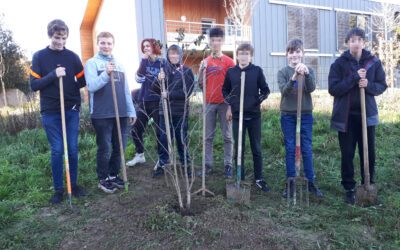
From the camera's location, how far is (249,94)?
4078mm

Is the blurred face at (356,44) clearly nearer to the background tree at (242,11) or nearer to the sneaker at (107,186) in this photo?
the sneaker at (107,186)

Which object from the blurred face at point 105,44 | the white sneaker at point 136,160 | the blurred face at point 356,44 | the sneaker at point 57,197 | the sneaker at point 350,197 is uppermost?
the blurred face at point 105,44

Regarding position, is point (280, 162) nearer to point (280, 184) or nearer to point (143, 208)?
point (280, 184)

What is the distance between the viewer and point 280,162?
541 cm

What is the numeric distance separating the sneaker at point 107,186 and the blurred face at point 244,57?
81.7 inches

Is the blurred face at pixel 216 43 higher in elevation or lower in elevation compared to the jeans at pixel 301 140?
higher

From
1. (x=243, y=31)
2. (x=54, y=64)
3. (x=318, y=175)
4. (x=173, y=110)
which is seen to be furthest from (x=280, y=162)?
(x=243, y=31)

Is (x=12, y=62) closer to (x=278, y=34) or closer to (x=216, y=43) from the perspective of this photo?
(x=278, y=34)

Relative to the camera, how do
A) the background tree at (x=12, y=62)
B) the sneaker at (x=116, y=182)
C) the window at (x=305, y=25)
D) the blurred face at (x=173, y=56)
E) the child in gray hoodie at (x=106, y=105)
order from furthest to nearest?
1. the background tree at (x=12, y=62)
2. the window at (x=305, y=25)
3. the blurred face at (x=173, y=56)
4. the sneaker at (x=116, y=182)
5. the child in gray hoodie at (x=106, y=105)

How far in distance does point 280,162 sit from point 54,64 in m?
3.41

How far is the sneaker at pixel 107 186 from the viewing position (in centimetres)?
413

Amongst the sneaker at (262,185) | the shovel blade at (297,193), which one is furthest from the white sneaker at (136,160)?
the shovel blade at (297,193)

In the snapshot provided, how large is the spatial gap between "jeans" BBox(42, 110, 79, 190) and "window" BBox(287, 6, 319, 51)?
14.3m

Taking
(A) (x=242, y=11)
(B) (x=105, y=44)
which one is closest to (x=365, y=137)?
(B) (x=105, y=44)
